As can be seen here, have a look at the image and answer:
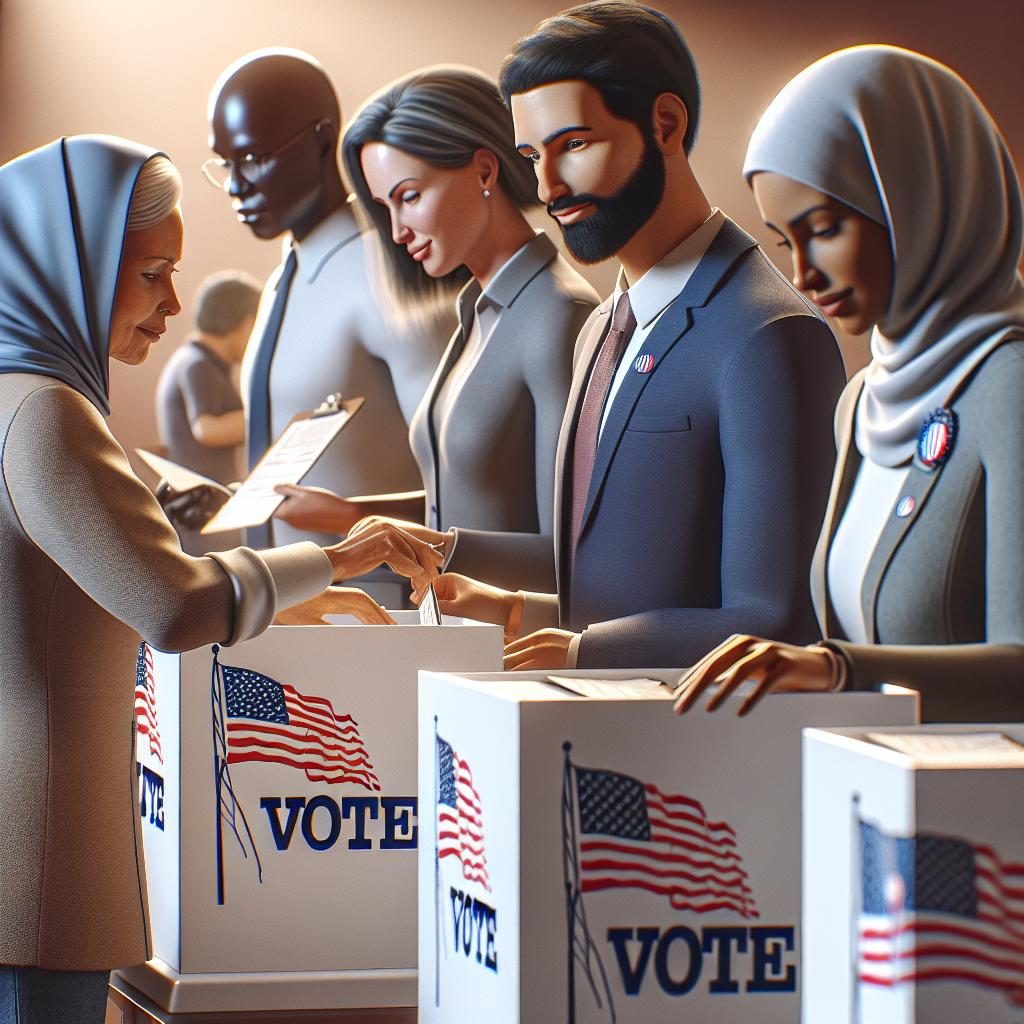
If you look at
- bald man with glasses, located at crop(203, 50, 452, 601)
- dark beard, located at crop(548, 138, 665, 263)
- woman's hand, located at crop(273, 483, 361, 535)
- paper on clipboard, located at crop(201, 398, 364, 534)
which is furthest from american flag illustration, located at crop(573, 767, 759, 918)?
bald man with glasses, located at crop(203, 50, 452, 601)

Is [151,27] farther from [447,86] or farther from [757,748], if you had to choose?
[757,748]

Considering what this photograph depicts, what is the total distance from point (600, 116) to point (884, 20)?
959 millimetres

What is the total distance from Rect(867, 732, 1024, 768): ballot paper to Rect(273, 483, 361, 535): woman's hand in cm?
155

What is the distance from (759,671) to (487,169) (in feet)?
4.63

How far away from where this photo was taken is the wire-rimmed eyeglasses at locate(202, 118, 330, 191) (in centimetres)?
285

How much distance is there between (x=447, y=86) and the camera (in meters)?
2.48

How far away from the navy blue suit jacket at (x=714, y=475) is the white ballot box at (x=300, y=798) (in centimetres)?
27

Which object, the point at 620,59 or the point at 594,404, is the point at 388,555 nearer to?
the point at 594,404

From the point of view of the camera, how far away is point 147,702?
180 cm

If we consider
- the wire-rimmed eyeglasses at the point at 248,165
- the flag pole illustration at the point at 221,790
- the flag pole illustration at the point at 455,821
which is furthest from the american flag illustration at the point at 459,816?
the wire-rimmed eyeglasses at the point at 248,165

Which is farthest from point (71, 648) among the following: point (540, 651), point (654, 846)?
point (654, 846)

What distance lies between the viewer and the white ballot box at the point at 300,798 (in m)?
1.67

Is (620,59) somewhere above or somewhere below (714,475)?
above

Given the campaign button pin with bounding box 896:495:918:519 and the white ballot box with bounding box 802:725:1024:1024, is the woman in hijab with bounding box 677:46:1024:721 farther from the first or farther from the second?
the white ballot box with bounding box 802:725:1024:1024
